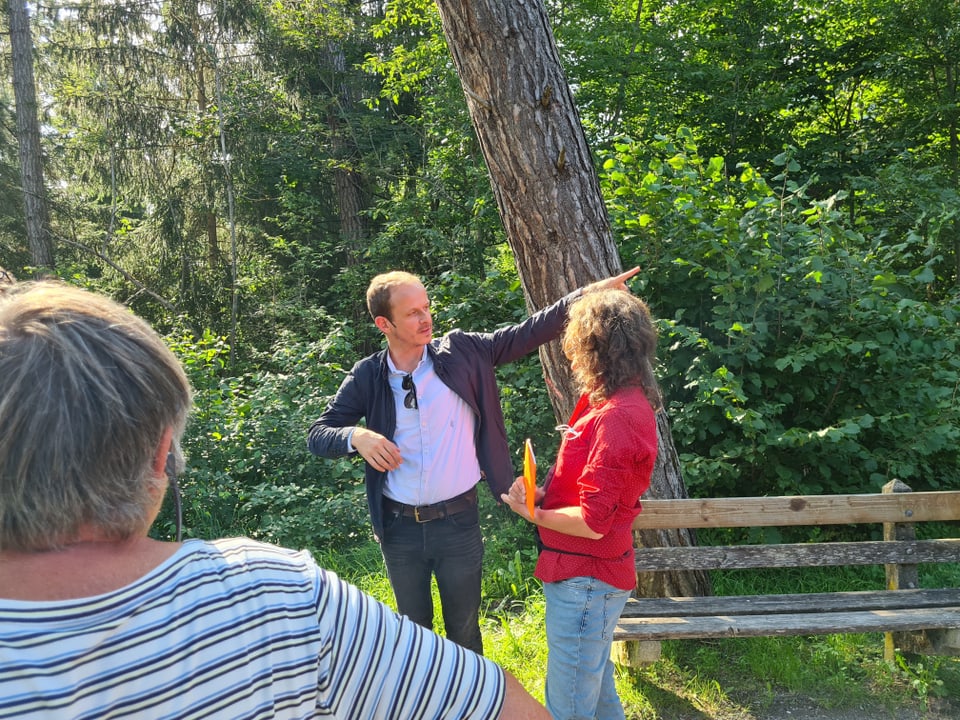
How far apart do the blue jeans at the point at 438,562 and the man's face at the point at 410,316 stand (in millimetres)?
733

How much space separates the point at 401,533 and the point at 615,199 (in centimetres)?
315

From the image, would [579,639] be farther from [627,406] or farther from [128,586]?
[128,586]

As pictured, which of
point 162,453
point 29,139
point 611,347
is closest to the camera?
point 162,453

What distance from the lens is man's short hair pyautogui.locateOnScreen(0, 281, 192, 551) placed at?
3.04 feet

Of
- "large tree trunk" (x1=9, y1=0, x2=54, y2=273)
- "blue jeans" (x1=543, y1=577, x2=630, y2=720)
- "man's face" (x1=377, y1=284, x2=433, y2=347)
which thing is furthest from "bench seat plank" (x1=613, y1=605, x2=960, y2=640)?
"large tree trunk" (x1=9, y1=0, x2=54, y2=273)

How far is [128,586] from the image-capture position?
932mm

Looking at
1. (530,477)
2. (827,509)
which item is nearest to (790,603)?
(827,509)

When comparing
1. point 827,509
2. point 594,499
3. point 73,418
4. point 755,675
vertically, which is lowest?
point 755,675

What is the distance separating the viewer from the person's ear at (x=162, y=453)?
1034 mm

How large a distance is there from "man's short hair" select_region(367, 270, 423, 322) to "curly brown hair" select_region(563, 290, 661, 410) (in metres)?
0.87

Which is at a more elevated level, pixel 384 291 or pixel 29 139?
pixel 29 139

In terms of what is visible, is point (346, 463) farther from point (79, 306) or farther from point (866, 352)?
point (79, 306)

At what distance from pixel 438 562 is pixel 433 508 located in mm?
268

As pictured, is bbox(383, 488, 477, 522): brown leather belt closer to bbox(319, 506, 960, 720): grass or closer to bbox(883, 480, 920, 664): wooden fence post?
bbox(319, 506, 960, 720): grass
